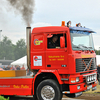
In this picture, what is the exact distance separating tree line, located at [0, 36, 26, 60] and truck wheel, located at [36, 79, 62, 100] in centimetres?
10156

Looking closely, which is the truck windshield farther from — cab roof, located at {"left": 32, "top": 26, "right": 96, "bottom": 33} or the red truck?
cab roof, located at {"left": 32, "top": 26, "right": 96, "bottom": 33}

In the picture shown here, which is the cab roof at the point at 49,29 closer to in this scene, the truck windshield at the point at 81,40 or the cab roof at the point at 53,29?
the cab roof at the point at 53,29

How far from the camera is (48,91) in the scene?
332 inches

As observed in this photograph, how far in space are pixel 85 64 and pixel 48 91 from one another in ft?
6.05

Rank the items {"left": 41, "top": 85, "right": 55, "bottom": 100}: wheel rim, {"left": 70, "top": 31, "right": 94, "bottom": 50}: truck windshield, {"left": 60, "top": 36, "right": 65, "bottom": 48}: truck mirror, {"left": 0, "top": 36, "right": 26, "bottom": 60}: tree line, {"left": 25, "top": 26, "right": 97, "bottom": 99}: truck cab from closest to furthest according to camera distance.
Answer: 1. {"left": 60, "top": 36, "right": 65, "bottom": 48}: truck mirror
2. {"left": 25, "top": 26, "right": 97, "bottom": 99}: truck cab
3. {"left": 41, "top": 85, "right": 55, "bottom": 100}: wheel rim
4. {"left": 70, "top": 31, "right": 94, "bottom": 50}: truck windshield
5. {"left": 0, "top": 36, "right": 26, "bottom": 60}: tree line

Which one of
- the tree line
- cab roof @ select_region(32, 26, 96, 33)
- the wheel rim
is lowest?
the wheel rim

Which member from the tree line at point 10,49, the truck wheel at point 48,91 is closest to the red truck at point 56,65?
the truck wheel at point 48,91

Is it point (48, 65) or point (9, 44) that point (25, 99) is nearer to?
point (48, 65)

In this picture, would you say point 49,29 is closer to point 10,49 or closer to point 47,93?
point 47,93

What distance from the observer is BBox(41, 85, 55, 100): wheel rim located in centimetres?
838

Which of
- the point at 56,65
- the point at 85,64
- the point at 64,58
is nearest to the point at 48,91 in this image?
the point at 56,65

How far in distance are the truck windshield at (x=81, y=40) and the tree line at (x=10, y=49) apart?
3989 inches

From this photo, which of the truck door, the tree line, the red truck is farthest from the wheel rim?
the tree line

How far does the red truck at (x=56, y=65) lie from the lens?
8.30m
